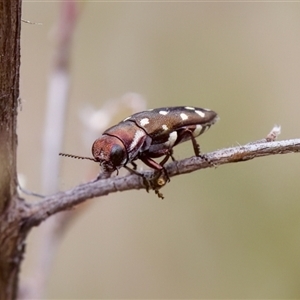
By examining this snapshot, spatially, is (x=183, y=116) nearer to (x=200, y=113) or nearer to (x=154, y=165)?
(x=200, y=113)

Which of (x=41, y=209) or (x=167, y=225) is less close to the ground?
(x=167, y=225)

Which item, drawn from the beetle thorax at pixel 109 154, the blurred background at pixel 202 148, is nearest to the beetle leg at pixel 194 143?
the beetle thorax at pixel 109 154

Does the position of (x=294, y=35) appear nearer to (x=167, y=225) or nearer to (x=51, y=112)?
(x=167, y=225)

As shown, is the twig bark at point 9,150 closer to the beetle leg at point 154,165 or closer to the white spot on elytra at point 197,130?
the beetle leg at point 154,165

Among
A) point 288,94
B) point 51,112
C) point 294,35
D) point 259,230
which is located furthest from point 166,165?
point 294,35

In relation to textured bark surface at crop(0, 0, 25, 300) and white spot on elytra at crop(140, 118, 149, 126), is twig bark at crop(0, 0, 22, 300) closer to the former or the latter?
textured bark surface at crop(0, 0, 25, 300)

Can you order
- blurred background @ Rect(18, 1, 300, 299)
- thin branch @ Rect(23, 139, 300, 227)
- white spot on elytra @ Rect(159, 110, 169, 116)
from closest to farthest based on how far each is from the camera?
1. thin branch @ Rect(23, 139, 300, 227)
2. white spot on elytra @ Rect(159, 110, 169, 116)
3. blurred background @ Rect(18, 1, 300, 299)

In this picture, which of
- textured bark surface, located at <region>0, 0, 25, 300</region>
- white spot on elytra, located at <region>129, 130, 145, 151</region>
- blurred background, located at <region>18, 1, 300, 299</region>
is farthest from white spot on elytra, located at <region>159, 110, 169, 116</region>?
blurred background, located at <region>18, 1, 300, 299</region>
